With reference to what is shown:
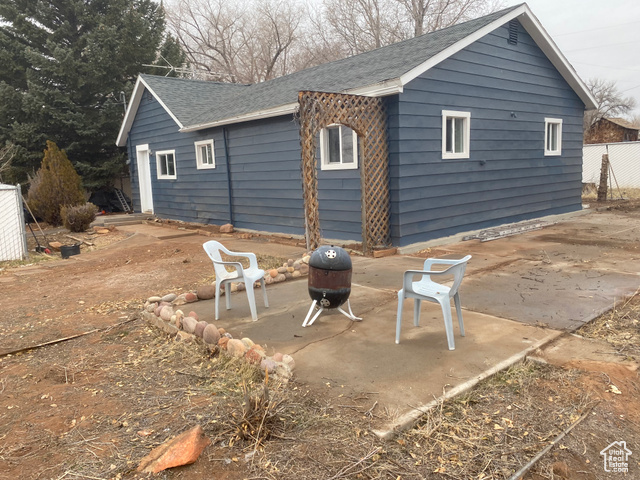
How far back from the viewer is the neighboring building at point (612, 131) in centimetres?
2778

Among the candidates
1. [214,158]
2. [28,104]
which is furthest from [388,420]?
[28,104]

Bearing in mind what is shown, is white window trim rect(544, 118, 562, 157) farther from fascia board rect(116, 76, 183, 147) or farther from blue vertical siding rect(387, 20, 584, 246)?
fascia board rect(116, 76, 183, 147)

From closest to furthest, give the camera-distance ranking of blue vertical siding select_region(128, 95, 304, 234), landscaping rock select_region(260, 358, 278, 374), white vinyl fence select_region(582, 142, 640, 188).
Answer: landscaping rock select_region(260, 358, 278, 374) < blue vertical siding select_region(128, 95, 304, 234) < white vinyl fence select_region(582, 142, 640, 188)

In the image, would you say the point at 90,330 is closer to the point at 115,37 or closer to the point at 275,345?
the point at 275,345

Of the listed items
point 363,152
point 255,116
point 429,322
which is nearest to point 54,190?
point 255,116

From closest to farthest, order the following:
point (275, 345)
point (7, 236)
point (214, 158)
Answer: point (275, 345) < point (7, 236) < point (214, 158)

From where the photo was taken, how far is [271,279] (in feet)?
20.5

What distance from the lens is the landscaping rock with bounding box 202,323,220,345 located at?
13.3 feet

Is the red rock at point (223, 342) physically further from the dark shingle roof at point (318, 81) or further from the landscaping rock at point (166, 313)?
the dark shingle roof at point (318, 81)

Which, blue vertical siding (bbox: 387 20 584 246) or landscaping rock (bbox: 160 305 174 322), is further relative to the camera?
blue vertical siding (bbox: 387 20 584 246)

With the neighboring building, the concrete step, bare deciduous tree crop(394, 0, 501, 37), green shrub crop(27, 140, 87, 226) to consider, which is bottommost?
the concrete step

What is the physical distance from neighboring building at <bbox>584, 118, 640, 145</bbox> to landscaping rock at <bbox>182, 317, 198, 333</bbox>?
30.2 metres

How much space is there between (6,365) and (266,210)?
7.39m

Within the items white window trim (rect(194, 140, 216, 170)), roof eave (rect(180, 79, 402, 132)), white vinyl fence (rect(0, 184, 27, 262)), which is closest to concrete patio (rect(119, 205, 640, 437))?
A: roof eave (rect(180, 79, 402, 132))
